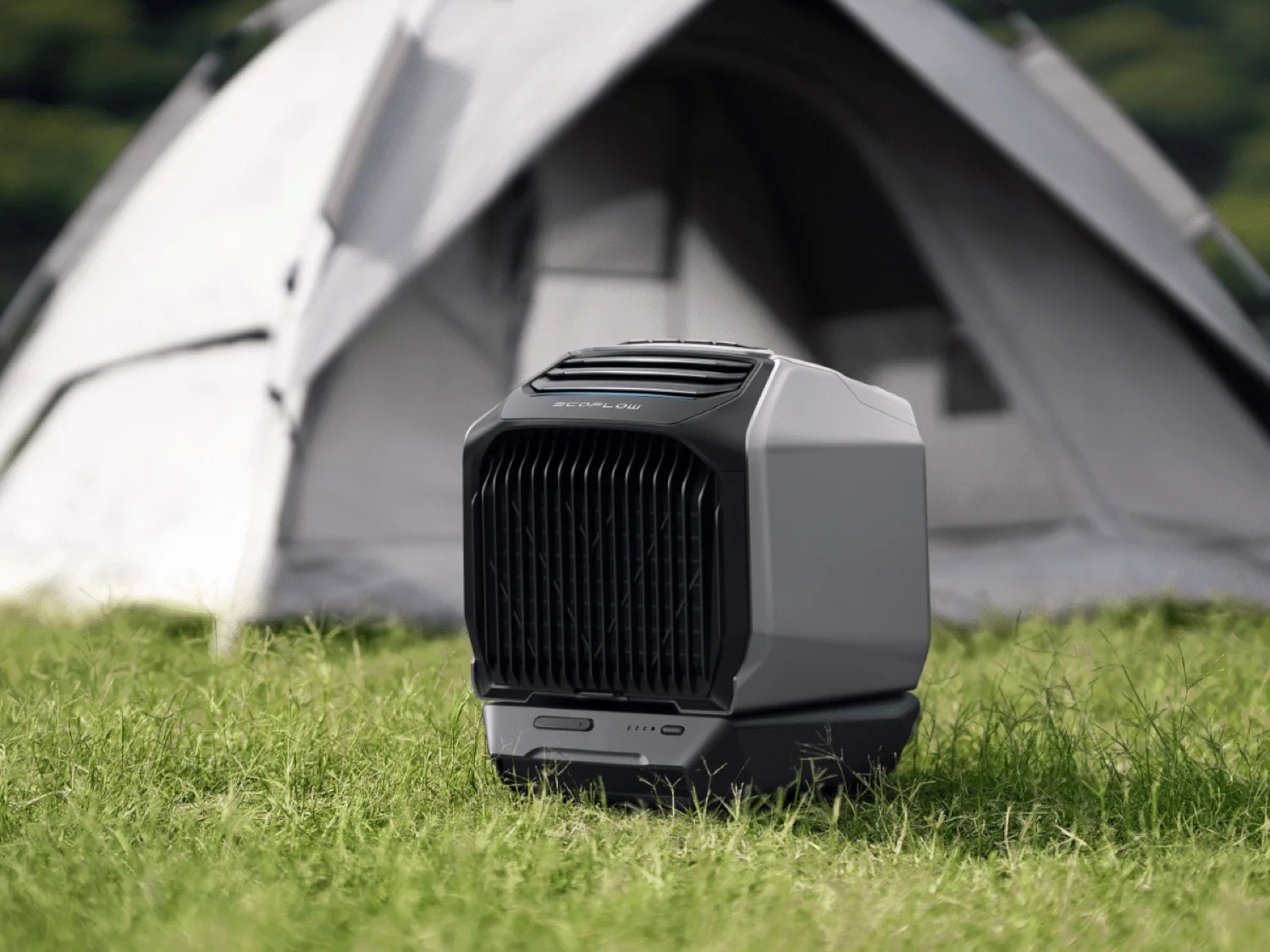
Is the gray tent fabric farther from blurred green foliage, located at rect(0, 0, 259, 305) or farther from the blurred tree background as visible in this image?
the blurred tree background

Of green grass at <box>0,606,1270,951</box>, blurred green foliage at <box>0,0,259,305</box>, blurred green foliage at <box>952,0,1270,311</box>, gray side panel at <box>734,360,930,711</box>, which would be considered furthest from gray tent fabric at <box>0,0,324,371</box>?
blurred green foliage at <box>952,0,1270,311</box>

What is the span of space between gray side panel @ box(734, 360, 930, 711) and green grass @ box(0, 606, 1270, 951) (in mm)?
154

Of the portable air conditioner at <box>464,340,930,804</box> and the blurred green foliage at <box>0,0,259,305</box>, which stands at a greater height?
the blurred green foliage at <box>0,0,259,305</box>

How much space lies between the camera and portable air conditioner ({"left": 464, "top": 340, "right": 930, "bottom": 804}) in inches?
55.7

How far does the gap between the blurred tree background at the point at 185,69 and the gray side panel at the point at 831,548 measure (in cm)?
1243

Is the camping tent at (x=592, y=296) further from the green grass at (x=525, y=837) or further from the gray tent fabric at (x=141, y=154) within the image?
the green grass at (x=525, y=837)

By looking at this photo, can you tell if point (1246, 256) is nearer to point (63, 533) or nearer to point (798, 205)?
point (798, 205)

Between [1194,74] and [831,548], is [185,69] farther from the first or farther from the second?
[831,548]

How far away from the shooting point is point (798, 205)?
164 inches

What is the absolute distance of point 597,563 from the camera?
4.78 feet

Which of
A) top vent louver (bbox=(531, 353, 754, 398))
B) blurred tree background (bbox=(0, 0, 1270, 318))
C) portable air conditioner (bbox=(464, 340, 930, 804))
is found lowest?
portable air conditioner (bbox=(464, 340, 930, 804))

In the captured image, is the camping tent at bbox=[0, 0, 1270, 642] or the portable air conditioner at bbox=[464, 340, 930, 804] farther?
the camping tent at bbox=[0, 0, 1270, 642]

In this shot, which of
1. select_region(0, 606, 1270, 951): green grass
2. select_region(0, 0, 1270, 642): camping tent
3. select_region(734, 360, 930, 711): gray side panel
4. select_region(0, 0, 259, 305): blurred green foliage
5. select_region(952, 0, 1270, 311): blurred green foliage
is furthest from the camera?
select_region(952, 0, 1270, 311): blurred green foliage

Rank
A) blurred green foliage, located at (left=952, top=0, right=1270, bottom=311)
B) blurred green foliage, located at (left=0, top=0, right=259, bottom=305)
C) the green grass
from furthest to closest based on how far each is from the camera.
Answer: blurred green foliage, located at (left=952, top=0, right=1270, bottom=311) < blurred green foliage, located at (left=0, top=0, right=259, bottom=305) < the green grass
